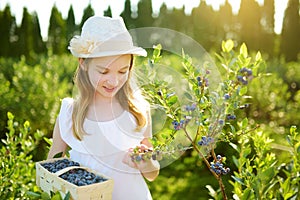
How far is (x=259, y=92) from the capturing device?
16.9ft

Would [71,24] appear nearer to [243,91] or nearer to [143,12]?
[143,12]

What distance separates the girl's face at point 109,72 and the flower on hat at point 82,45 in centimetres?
5

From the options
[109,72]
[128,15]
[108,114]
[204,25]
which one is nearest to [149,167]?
[108,114]

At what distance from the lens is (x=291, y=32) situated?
10.3 m

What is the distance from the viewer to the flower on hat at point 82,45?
5.35 ft

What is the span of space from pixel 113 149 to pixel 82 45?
0.38 metres

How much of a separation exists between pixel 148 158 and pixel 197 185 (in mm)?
2427

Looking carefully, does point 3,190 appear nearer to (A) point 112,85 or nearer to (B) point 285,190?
(A) point 112,85

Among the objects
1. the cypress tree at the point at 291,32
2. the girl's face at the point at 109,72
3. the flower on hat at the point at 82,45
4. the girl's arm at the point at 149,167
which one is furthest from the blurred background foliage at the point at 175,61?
the flower on hat at the point at 82,45

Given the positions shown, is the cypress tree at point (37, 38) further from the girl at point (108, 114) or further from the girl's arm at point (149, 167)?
the girl's arm at point (149, 167)

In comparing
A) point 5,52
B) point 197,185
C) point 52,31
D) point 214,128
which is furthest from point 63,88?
point 52,31

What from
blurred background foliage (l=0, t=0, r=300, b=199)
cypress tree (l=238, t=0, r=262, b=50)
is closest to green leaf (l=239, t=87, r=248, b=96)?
blurred background foliage (l=0, t=0, r=300, b=199)

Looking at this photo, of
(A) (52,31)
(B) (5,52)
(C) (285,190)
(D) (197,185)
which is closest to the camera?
(C) (285,190)

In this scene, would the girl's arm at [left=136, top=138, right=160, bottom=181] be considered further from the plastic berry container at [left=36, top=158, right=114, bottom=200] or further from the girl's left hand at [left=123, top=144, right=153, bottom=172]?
the plastic berry container at [left=36, top=158, right=114, bottom=200]
